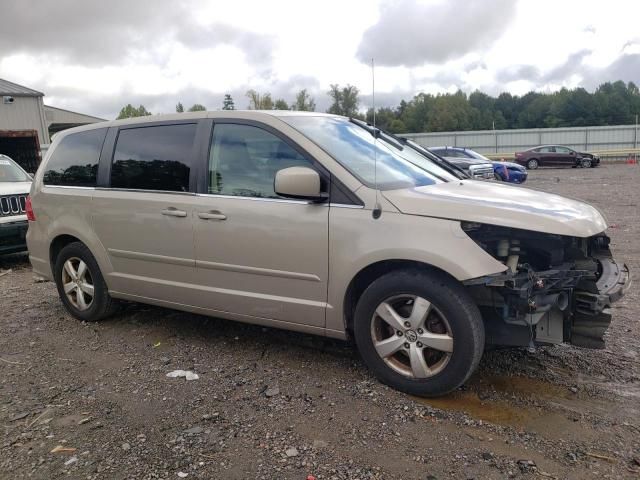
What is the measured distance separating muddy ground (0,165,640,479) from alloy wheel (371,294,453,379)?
8.7 inches

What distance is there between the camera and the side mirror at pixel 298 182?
11.2 feet

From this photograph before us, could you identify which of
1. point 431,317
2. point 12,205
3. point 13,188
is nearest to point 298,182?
point 431,317

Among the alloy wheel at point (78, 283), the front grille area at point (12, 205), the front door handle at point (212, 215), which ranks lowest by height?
the alloy wheel at point (78, 283)

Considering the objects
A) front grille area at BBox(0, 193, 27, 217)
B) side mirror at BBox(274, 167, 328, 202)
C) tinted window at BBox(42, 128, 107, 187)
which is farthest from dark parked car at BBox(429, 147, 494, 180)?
side mirror at BBox(274, 167, 328, 202)

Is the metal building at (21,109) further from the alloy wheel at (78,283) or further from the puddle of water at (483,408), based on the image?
the puddle of water at (483,408)

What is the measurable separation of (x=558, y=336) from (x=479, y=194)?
0.99 metres

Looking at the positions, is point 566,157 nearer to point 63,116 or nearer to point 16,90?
point 16,90

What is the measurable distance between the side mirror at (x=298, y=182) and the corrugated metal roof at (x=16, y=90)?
31189 mm

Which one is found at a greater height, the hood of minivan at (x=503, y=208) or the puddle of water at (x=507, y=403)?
the hood of minivan at (x=503, y=208)

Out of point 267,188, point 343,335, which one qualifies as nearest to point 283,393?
point 343,335

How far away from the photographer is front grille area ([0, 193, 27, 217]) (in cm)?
781

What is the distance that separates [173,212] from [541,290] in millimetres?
2640

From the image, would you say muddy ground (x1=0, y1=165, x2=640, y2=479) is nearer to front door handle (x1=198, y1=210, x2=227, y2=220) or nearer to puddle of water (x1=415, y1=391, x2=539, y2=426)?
puddle of water (x1=415, y1=391, x2=539, y2=426)

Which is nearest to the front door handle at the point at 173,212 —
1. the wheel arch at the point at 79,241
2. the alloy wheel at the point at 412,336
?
the wheel arch at the point at 79,241
